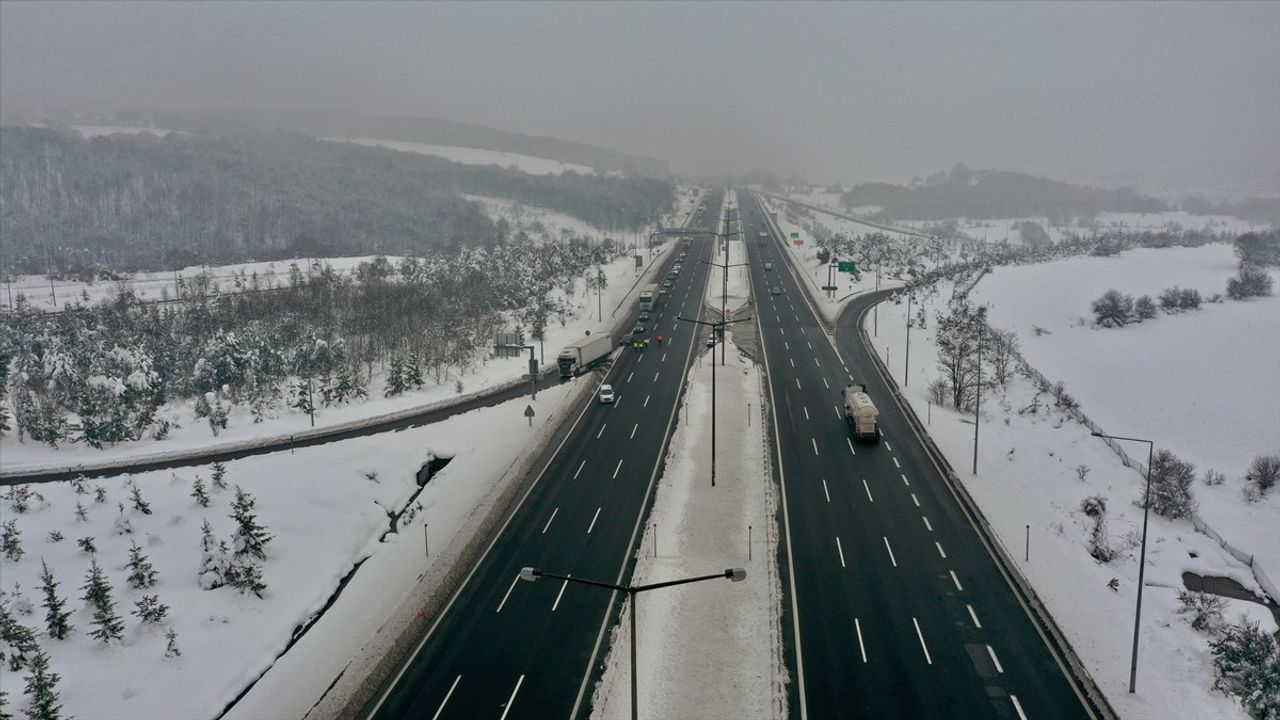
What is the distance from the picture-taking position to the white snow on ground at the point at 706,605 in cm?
2666

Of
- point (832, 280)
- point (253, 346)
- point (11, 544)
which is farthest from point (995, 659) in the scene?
point (832, 280)

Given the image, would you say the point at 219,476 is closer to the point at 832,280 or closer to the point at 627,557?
the point at 627,557

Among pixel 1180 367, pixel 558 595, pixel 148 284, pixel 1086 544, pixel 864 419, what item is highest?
pixel 148 284

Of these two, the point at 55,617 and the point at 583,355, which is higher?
the point at 583,355

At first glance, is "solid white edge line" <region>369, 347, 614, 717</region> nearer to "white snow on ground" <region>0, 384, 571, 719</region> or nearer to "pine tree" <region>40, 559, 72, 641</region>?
"white snow on ground" <region>0, 384, 571, 719</region>

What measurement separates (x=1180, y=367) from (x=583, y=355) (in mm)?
60604

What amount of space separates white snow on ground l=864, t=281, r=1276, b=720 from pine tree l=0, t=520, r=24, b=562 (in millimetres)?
50354

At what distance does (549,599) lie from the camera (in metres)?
33.4

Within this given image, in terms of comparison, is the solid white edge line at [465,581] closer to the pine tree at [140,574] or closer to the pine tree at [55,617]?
the pine tree at [140,574]

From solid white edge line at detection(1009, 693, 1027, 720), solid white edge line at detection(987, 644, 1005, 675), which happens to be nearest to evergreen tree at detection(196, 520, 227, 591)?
solid white edge line at detection(987, 644, 1005, 675)

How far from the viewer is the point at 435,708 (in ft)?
85.0

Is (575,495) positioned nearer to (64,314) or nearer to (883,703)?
(883,703)

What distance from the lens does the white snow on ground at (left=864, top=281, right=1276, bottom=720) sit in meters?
27.6

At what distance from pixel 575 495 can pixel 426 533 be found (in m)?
→ 9.28
